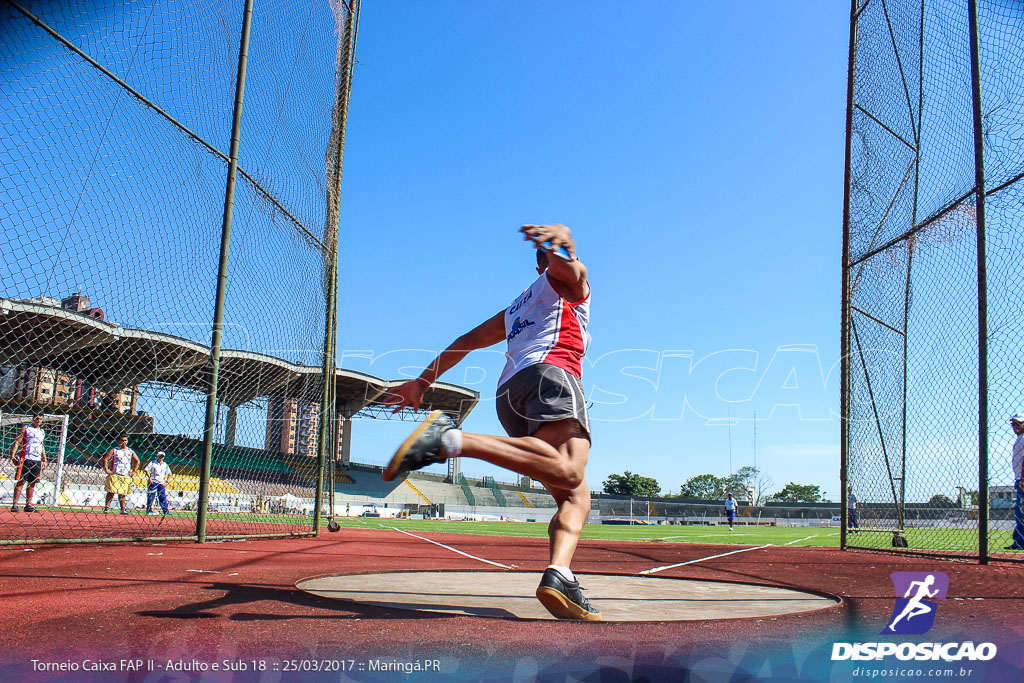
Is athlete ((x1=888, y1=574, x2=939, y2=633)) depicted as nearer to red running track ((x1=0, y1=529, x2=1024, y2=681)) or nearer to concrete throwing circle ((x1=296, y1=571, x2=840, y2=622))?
red running track ((x1=0, y1=529, x2=1024, y2=681))

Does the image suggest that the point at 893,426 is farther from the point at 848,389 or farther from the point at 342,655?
the point at 342,655

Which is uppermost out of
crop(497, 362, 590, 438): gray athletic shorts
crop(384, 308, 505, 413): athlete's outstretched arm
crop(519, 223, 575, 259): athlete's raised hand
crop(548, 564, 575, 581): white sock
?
crop(519, 223, 575, 259): athlete's raised hand

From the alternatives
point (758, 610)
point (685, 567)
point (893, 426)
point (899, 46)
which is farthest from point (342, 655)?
point (899, 46)

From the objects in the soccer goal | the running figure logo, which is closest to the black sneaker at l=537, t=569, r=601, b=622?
the running figure logo

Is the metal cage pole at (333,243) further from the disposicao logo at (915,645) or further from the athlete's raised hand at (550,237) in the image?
the disposicao logo at (915,645)

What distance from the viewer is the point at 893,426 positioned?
752 cm

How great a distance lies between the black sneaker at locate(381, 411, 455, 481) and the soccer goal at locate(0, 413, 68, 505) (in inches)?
521

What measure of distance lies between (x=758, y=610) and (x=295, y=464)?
7.73 m

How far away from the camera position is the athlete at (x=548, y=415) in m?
2.46

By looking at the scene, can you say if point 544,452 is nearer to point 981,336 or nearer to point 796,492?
point 981,336

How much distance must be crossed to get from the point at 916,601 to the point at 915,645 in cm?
121

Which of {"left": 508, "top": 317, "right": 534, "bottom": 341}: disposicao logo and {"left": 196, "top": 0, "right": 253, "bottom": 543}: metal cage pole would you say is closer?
{"left": 508, "top": 317, "right": 534, "bottom": 341}: disposicao logo

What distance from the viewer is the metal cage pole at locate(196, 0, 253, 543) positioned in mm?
5531

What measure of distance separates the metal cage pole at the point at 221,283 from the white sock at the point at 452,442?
3.74 m
